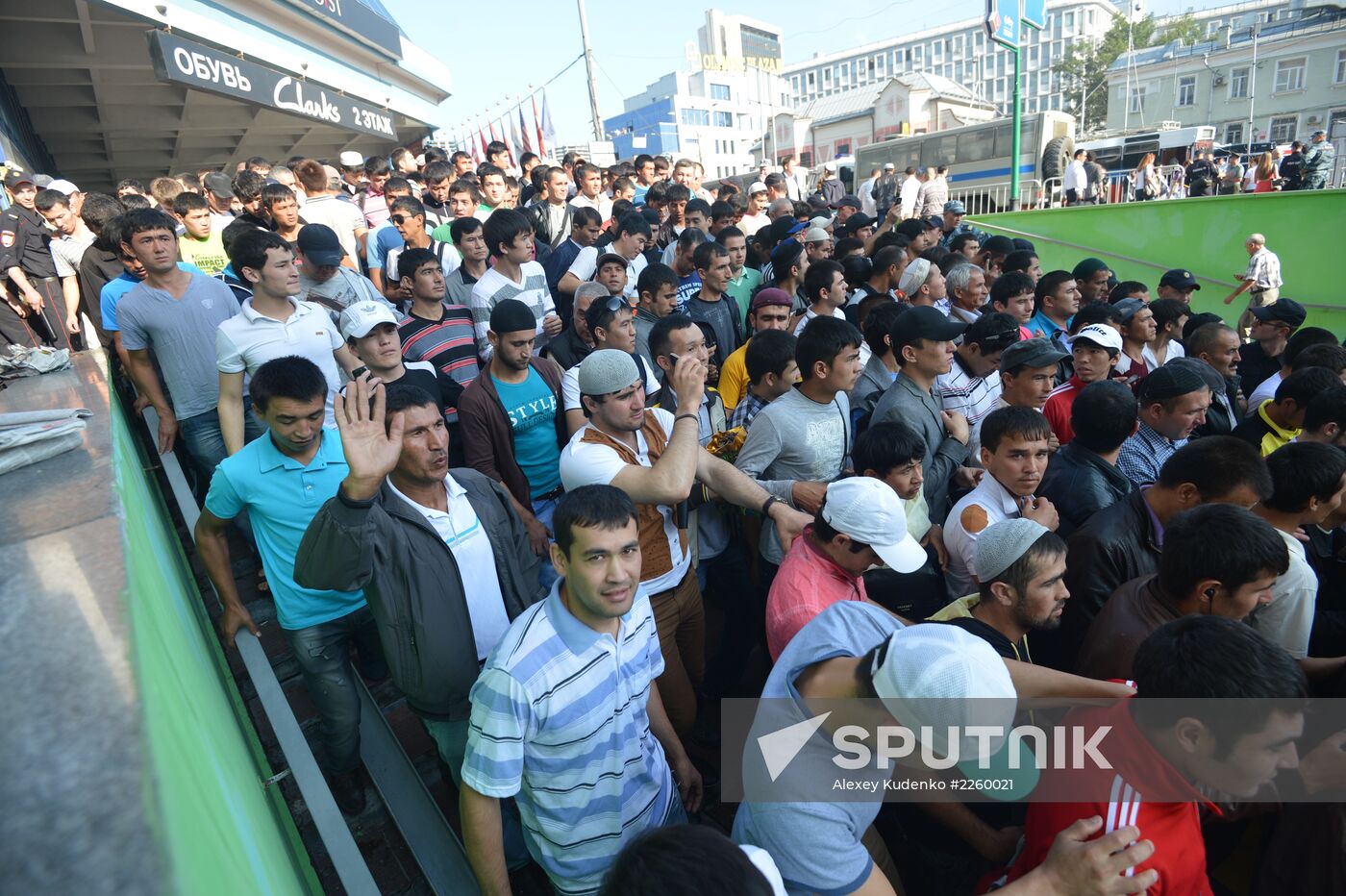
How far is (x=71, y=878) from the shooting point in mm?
704

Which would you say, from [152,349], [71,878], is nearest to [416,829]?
[71,878]

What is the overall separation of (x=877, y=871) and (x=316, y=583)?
1.86 m

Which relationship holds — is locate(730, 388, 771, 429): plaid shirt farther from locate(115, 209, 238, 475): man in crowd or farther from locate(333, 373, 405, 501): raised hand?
locate(115, 209, 238, 475): man in crowd

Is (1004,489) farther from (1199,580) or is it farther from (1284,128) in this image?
(1284,128)

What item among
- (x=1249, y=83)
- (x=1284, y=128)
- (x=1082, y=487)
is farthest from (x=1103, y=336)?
(x=1249, y=83)

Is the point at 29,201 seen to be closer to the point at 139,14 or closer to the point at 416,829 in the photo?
the point at 139,14

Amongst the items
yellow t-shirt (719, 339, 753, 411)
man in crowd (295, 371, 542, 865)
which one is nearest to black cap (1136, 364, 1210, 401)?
yellow t-shirt (719, 339, 753, 411)

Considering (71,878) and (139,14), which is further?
(139,14)

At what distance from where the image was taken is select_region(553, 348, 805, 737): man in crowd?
2.91 meters

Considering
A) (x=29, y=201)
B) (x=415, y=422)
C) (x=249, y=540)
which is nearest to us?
(x=415, y=422)

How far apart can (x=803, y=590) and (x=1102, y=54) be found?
95557mm

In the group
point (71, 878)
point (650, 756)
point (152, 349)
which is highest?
point (152, 349)

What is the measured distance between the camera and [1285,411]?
13.5ft

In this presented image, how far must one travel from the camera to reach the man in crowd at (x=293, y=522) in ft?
9.68
